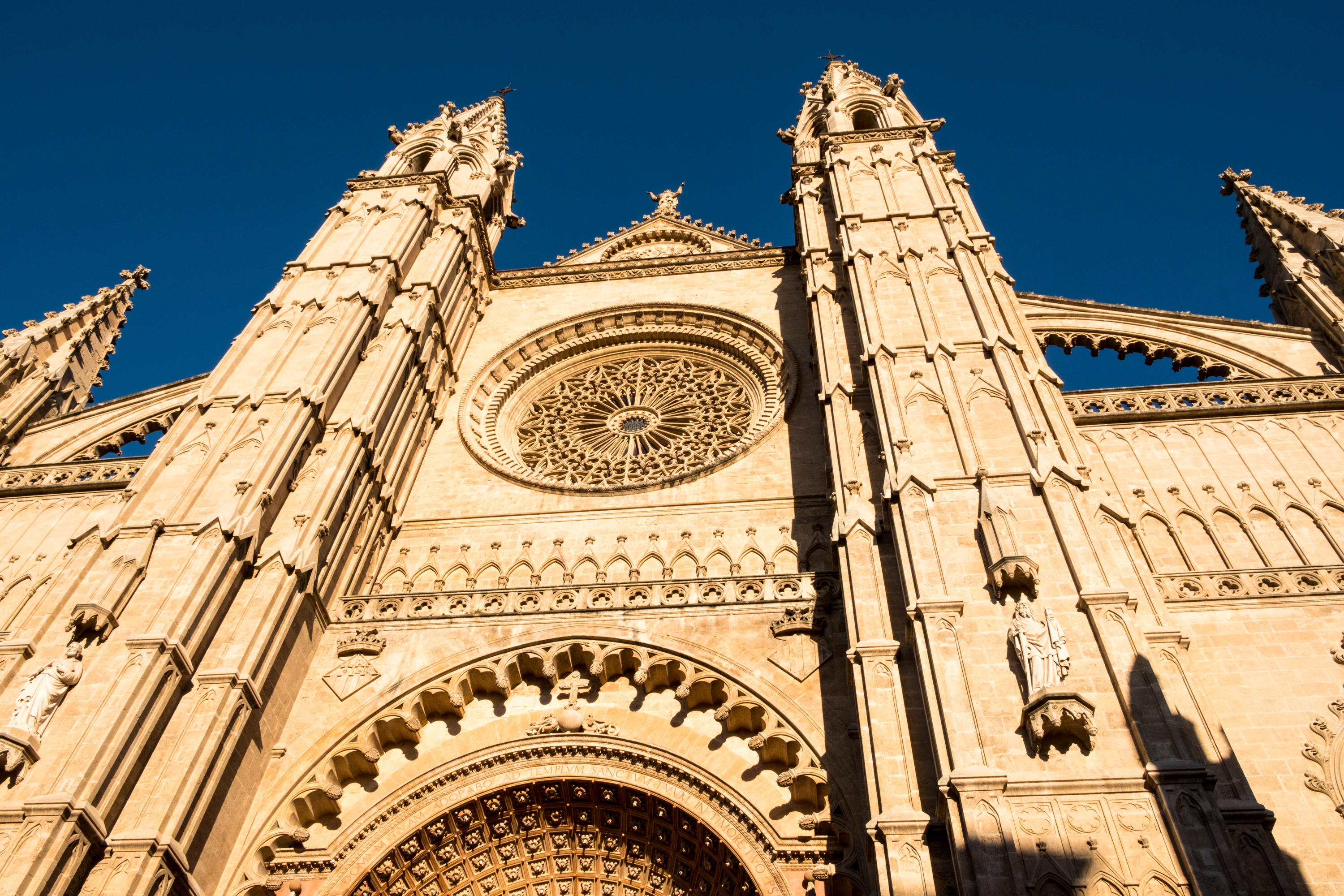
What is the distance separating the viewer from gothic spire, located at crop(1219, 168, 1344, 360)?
16938 millimetres

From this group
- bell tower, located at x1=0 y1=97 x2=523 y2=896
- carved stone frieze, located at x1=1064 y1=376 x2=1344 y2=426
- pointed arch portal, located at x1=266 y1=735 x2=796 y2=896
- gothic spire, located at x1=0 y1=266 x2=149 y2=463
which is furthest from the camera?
gothic spire, located at x1=0 y1=266 x2=149 y2=463

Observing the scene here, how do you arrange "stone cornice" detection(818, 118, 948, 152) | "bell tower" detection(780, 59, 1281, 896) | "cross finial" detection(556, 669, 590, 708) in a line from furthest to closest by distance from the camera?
"stone cornice" detection(818, 118, 948, 152), "cross finial" detection(556, 669, 590, 708), "bell tower" detection(780, 59, 1281, 896)

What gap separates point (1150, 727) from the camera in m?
8.56

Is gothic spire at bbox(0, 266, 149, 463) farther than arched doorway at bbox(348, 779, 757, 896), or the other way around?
gothic spire at bbox(0, 266, 149, 463)

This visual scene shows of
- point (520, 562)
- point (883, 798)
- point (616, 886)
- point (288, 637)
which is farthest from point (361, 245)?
point (883, 798)

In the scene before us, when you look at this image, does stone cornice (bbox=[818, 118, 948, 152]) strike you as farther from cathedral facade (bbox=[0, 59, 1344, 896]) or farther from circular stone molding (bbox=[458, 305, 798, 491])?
circular stone molding (bbox=[458, 305, 798, 491])

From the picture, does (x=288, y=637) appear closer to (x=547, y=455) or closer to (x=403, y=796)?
(x=403, y=796)

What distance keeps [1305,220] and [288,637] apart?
1741 centimetres

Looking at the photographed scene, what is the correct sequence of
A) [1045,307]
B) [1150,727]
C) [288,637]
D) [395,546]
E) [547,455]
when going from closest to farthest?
1. [1150,727]
2. [288,637]
3. [395,546]
4. [547,455]
5. [1045,307]

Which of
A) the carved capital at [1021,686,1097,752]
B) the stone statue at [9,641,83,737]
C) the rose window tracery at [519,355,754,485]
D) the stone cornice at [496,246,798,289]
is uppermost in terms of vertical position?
the stone cornice at [496,246,798,289]

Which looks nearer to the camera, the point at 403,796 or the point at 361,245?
the point at 403,796

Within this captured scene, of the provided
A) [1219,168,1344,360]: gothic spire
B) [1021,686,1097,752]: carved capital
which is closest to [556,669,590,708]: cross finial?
[1021,686,1097,752]: carved capital

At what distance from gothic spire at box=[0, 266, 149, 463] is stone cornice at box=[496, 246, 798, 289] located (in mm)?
7953

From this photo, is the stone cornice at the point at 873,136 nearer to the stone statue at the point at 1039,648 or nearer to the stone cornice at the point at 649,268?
the stone cornice at the point at 649,268
